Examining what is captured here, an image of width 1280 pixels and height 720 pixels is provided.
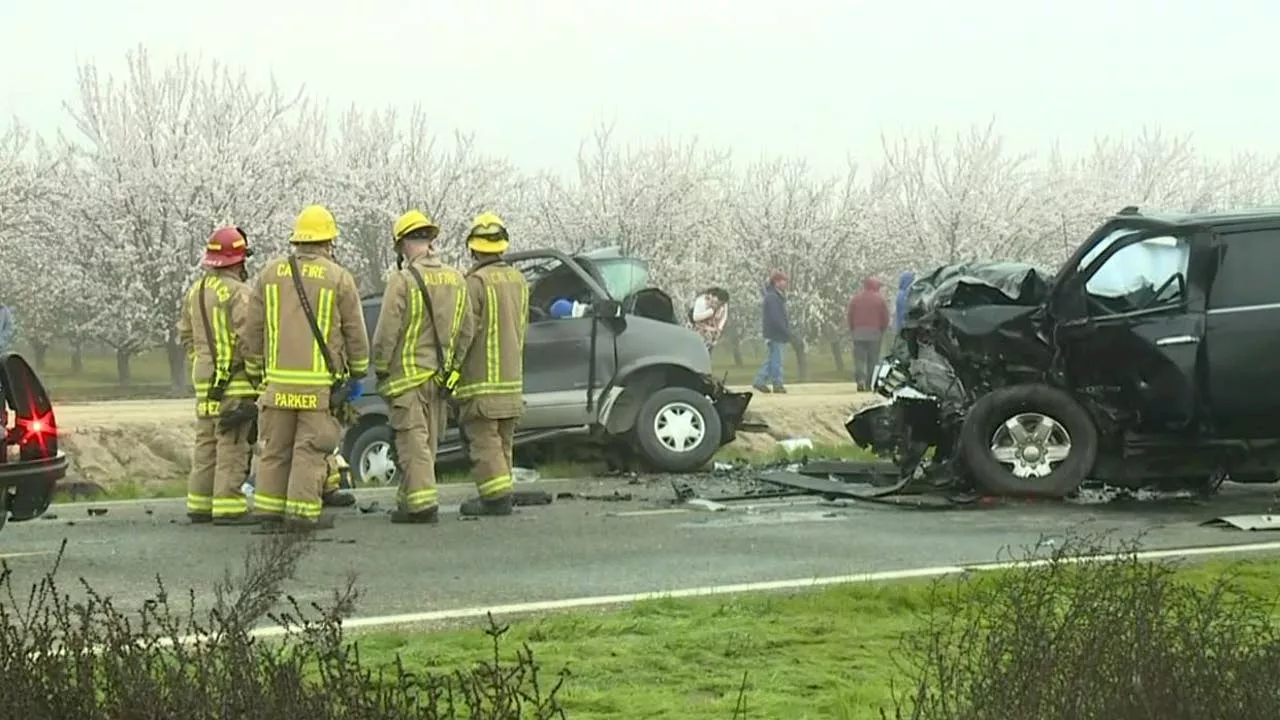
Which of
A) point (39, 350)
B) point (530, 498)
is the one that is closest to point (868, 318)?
point (530, 498)

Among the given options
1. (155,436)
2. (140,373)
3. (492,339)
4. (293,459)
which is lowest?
(140,373)

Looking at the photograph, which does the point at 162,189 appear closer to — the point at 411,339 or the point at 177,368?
the point at 177,368

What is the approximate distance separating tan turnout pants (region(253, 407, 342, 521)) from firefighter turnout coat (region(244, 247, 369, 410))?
9cm

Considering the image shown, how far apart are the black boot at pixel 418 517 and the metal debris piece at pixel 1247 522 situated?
4.55 metres

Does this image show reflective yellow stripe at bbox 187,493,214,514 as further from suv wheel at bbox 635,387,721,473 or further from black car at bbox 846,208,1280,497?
black car at bbox 846,208,1280,497

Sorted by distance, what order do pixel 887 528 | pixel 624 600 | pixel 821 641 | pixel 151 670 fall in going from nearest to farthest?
pixel 151 670, pixel 821 641, pixel 624 600, pixel 887 528

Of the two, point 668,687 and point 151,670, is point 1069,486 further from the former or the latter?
point 151,670

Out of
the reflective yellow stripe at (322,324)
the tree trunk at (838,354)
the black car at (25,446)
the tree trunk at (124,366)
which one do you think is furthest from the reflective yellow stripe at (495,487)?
the tree trunk at (838,354)

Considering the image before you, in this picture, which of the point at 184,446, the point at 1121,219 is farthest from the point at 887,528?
the point at 184,446

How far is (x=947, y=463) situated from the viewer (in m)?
12.0

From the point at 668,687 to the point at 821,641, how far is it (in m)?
0.96

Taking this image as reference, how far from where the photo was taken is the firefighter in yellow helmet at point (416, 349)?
1097 cm

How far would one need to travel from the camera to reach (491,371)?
11.3 meters

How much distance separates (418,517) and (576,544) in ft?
4.89
